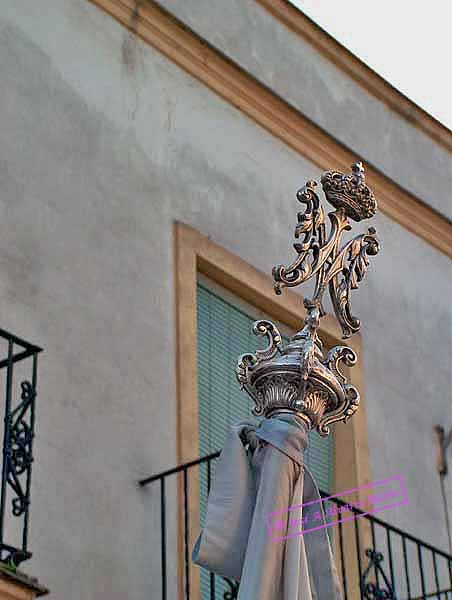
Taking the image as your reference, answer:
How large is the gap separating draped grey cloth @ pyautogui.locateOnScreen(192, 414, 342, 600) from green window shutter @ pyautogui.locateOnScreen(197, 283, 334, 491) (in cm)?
380

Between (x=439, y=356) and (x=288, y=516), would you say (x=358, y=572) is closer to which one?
(x=439, y=356)

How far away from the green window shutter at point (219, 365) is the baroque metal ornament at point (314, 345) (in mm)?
3653

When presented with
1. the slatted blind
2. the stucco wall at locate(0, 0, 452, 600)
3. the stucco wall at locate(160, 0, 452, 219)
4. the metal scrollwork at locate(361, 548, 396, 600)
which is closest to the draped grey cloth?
the stucco wall at locate(0, 0, 452, 600)

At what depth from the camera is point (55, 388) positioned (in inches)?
344

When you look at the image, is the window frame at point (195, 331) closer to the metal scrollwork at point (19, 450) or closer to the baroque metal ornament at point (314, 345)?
the metal scrollwork at point (19, 450)

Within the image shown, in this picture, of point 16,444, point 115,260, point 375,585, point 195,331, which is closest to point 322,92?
point 195,331

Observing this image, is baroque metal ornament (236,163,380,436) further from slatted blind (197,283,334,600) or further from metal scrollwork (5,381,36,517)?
slatted blind (197,283,334,600)

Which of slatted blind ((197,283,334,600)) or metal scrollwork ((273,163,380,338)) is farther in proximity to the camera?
slatted blind ((197,283,334,600))

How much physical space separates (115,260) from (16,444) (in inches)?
79.3

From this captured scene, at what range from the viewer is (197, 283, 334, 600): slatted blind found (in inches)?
396

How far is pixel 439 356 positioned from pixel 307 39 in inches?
92.1

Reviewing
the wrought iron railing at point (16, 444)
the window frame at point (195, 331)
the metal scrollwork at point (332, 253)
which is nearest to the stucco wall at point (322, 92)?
the window frame at point (195, 331)

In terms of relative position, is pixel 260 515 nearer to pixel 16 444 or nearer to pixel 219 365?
pixel 16 444

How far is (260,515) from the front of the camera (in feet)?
19.5
